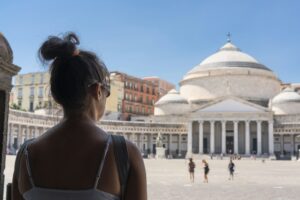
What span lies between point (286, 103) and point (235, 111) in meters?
13.3

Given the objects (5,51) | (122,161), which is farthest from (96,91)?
(5,51)

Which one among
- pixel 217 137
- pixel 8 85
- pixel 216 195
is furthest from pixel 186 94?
pixel 8 85

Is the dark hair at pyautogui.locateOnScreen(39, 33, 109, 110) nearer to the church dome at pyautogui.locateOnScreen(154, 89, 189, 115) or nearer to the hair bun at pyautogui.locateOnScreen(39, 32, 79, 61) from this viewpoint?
the hair bun at pyautogui.locateOnScreen(39, 32, 79, 61)

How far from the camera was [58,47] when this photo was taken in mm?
2283

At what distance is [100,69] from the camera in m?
2.27

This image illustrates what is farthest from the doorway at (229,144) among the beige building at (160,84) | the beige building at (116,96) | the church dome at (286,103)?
the beige building at (160,84)

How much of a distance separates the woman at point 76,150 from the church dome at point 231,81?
8573cm

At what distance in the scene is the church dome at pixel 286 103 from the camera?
82.1 meters

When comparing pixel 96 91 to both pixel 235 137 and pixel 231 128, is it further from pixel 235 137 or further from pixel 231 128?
pixel 231 128

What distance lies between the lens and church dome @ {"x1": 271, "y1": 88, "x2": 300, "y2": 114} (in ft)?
269

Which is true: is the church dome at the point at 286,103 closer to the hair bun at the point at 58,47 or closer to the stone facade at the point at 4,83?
the stone facade at the point at 4,83

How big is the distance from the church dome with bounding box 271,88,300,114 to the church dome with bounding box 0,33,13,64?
81.6 m

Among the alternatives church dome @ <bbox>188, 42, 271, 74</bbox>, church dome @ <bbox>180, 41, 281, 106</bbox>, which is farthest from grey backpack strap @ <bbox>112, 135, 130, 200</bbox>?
church dome @ <bbox>188, 42, 271, 74</bbox>

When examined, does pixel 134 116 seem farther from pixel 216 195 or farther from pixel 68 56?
pixel 68 56
